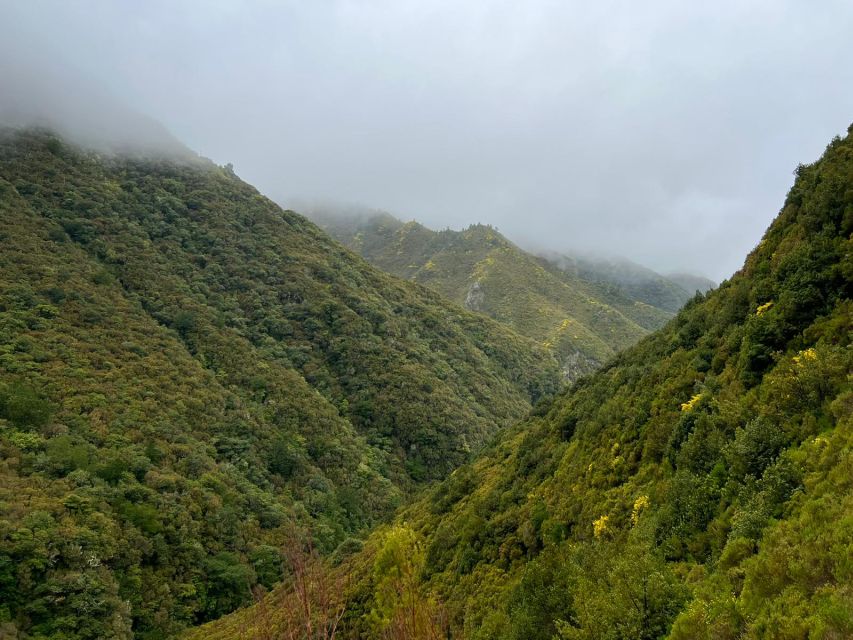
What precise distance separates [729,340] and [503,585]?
11899 mm

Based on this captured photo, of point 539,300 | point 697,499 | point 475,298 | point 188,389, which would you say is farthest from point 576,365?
point 697,499

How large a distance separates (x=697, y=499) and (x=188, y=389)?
5344 cm

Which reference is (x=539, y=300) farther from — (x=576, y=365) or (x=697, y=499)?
(x=697, y=499)

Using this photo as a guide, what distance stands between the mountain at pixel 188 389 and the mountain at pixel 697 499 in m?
8.30

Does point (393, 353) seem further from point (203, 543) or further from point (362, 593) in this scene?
point (362, 593)

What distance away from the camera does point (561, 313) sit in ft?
480

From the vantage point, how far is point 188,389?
52938mm

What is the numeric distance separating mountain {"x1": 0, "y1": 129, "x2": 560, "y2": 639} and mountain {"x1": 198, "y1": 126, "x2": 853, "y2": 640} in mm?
8295

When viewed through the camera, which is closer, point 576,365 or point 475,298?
point 576,365

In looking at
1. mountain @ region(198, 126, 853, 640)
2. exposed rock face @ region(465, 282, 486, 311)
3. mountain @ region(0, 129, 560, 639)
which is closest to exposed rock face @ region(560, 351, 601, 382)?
mountain @ region(0, 129, 560, 639)

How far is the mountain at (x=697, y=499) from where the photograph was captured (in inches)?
292

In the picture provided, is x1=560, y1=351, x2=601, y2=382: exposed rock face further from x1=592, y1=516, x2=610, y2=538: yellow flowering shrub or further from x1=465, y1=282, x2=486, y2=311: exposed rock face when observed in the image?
x1=592, y1=516, x2=610, y2=538: yellow flowering shrub

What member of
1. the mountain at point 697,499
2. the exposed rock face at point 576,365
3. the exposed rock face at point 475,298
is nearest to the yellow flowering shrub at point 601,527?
the mountain at point 697,499

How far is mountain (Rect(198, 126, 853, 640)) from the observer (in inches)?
292
